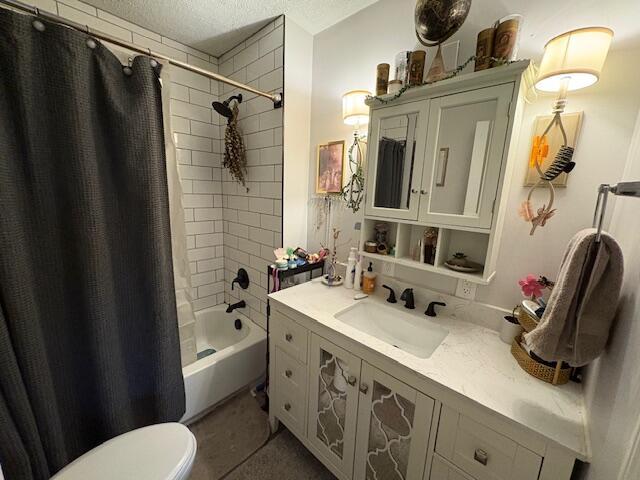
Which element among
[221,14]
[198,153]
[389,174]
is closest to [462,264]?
[389,174]

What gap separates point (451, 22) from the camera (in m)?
0.94

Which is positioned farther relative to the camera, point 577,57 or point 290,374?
point 290,374

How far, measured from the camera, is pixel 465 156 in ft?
3.23

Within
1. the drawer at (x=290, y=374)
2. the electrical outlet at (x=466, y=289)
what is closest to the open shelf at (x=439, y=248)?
the electrical outlet at (x=466, y=289)

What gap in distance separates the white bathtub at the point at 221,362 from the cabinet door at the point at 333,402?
68cm

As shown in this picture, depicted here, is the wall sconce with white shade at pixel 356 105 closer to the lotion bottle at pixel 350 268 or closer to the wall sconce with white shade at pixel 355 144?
the wall sconce with white shade at pixel 355 144

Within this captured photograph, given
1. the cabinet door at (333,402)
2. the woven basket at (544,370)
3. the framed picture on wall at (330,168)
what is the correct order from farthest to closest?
the framed picture on wall at (330,168) < the cabinet door at (333,402) < the woven basket at (544,370)

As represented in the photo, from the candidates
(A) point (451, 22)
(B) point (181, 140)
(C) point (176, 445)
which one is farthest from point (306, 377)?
(B) point (181, 140)

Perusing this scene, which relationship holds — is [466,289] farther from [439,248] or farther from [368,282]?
[368,282]

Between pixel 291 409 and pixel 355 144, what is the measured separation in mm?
1525

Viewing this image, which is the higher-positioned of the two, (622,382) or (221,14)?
(221,14)

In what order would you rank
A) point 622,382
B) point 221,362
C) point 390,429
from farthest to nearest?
point 221,362
point 390,429
point 622,382

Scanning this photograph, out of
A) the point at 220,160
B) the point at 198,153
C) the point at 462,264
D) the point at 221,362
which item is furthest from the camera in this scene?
the point at 220,160

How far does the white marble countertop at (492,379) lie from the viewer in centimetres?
64
